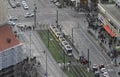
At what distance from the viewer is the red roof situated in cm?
13138

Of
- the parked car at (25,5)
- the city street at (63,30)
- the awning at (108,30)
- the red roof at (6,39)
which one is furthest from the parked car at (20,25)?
the red roof at (6,39)

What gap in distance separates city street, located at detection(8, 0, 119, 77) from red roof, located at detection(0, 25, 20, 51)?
33.2ft

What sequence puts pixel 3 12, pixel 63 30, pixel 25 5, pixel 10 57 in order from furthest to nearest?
1. pixel 25 5
2. pixel 63 30
3. pixel 3 12
4. pixel 10 57

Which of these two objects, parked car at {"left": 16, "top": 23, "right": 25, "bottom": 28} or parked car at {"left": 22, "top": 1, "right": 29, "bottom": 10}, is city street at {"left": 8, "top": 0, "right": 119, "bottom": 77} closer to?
parked car at {"left": 22, "top": 1, "right": 29, "bottom": 10}

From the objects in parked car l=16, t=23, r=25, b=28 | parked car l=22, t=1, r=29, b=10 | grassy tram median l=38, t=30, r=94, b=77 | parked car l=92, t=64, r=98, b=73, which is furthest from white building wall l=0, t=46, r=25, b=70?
parked car l=22, t=1, r=29, b=10

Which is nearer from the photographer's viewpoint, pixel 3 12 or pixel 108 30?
pixel 3 12

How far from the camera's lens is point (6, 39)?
132000mm

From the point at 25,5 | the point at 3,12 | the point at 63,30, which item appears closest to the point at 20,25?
the point at 63,30

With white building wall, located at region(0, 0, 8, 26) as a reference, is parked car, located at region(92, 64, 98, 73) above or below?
below

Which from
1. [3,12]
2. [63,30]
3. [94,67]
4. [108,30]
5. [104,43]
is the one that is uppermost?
[3,12]

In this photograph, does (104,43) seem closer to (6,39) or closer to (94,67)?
(94,67)

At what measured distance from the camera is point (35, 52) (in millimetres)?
148500

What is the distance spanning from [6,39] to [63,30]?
109 ft

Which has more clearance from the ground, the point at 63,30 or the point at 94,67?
the point at 94,67
